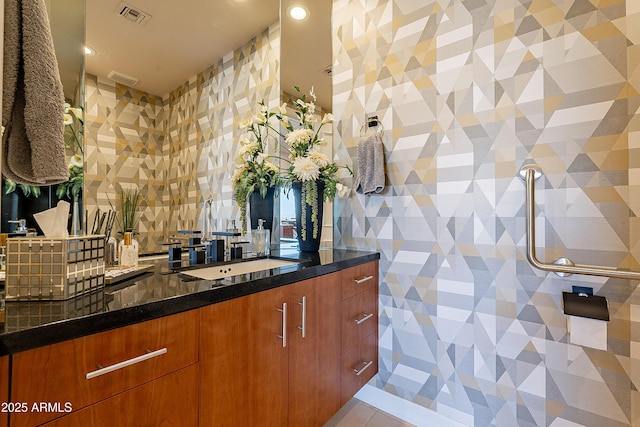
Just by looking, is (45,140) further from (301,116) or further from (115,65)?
(301,116)

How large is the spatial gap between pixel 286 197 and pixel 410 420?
1.54 metres

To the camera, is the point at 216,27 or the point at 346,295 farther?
the point at 216,27

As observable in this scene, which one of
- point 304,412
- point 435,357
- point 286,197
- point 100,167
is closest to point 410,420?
point 435,357

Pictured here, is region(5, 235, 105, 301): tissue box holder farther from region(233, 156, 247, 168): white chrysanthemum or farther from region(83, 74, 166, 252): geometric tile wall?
region(233, 156, 247, 168): white chrysanthemum

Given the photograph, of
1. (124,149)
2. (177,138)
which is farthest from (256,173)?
(124,149)

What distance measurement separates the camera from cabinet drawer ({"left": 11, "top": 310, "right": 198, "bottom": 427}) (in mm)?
574

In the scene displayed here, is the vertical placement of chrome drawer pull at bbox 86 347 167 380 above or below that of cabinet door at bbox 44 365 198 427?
above

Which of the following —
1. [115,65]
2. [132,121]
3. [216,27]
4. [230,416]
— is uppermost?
[216,27]

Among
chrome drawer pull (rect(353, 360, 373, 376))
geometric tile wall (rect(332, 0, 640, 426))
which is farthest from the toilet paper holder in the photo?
chrome drawer pull (rect(353, 360, 373, 376))

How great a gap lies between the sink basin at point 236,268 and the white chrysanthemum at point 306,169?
51 cm

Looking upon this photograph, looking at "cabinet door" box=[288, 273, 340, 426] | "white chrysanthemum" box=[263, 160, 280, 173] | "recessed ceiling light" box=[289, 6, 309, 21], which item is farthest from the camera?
"recessed ceiling light" box=[289, 6, 309, 21]

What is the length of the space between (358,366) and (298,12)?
2334 mm

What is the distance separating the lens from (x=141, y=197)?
1361 millimetres

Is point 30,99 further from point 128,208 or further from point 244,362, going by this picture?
point 244,362
